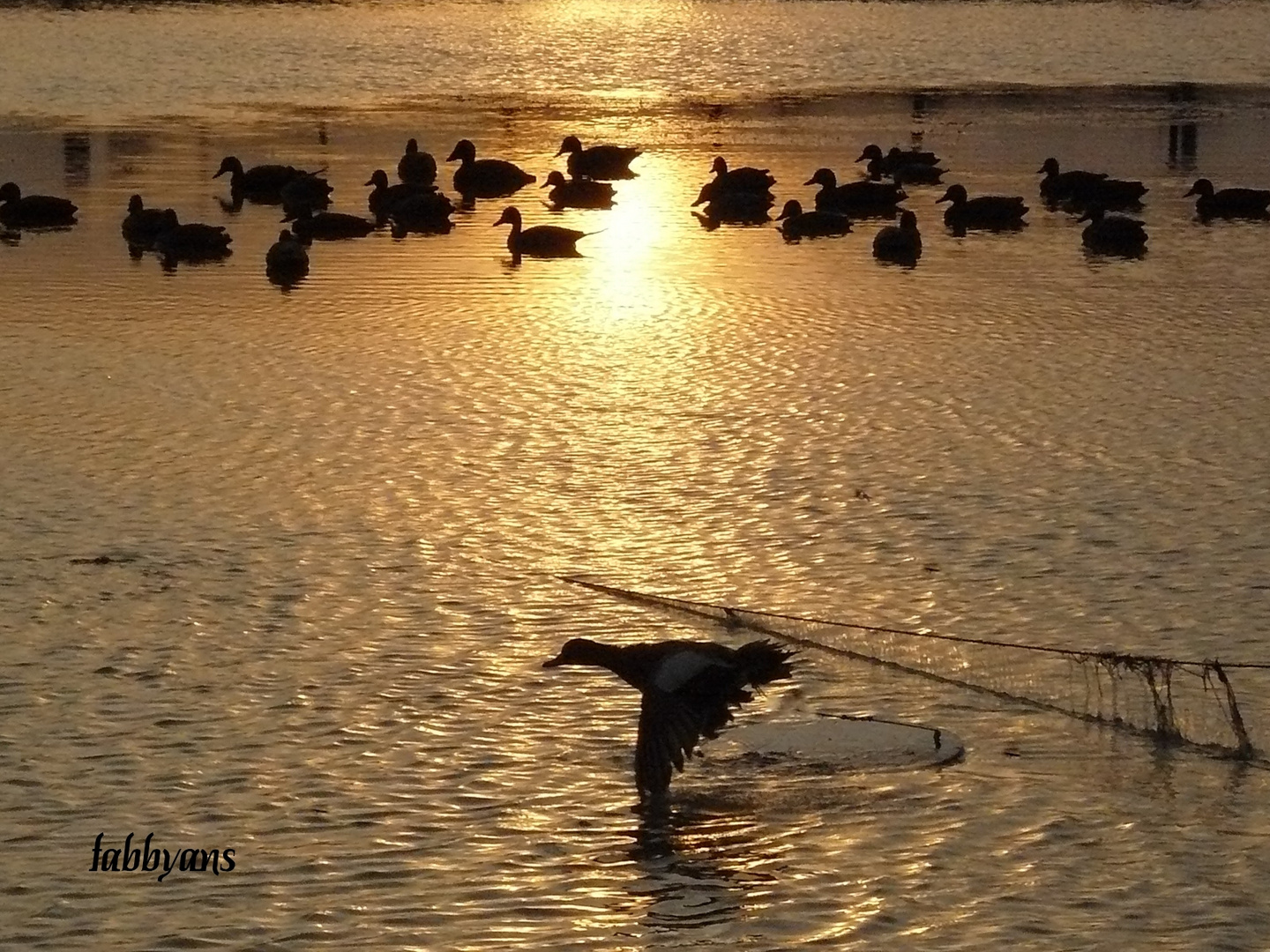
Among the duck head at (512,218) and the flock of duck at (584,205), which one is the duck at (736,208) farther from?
the duck head at (512,218)

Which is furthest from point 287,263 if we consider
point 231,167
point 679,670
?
point 679,670

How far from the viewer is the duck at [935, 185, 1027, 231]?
27922 millimetres

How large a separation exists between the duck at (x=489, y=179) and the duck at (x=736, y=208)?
3624 millimetres

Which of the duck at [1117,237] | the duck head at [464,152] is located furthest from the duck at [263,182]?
the duck at [1117,237]

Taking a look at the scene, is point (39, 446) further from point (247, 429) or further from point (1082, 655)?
point (1082, 655)

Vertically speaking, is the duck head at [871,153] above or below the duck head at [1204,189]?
above

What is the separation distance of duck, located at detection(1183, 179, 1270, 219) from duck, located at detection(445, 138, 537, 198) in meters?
8.99

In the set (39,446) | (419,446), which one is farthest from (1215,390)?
(39,446)

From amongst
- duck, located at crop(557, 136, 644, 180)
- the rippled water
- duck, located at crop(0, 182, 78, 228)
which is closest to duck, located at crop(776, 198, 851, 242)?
the rippled water

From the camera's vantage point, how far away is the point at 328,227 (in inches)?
1073

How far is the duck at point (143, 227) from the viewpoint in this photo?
26.1m

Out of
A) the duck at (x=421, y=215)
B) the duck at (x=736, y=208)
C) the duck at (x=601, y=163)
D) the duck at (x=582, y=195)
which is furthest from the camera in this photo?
the duck at (x=601, y=163)

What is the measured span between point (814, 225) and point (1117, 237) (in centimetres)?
360

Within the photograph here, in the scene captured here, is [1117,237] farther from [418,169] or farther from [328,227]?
[418,169]
